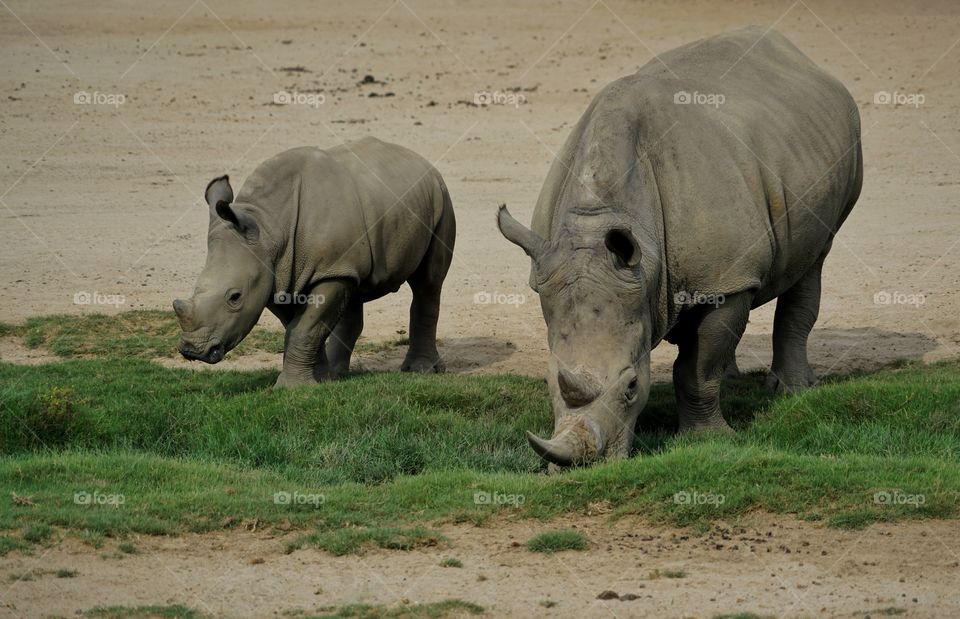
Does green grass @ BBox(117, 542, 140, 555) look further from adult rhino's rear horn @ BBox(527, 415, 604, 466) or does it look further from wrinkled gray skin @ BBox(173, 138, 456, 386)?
wrinkled gray skin @ BBox(173, 138, 456, 386)

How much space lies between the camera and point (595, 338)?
9.65 metres

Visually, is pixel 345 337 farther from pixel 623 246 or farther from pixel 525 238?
pixel 623 246

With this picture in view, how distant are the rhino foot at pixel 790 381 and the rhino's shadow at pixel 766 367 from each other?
9 centimetres

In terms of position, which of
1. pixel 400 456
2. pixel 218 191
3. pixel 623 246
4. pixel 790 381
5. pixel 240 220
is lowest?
pixel 400 456

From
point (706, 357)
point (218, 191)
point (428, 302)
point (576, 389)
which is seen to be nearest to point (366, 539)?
Result: point (576, 389)

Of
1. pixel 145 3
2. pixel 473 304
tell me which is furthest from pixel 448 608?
pixel 145 3

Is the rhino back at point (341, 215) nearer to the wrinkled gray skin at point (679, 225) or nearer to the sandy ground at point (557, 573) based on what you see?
the wrinkled gray skin at point (679, 225)

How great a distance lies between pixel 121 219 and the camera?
19750 millimetres

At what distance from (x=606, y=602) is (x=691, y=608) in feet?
1.40

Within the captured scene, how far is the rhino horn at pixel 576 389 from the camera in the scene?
30.8 ft

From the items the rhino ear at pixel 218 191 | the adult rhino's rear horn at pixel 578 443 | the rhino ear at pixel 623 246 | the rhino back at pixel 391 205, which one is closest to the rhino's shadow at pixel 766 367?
the adult rhino's rear horn at pixel 578 443

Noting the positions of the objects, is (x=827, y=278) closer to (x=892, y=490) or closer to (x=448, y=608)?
(x=892, y=490)

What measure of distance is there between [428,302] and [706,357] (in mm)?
3743

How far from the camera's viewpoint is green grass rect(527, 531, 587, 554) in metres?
8.66
